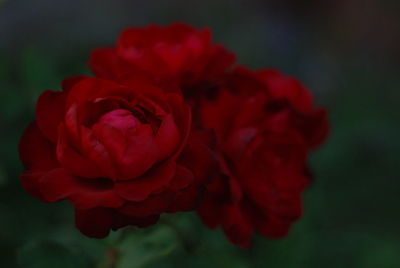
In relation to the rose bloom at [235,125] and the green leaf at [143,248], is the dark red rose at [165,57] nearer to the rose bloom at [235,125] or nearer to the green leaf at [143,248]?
the rose bloom at [235,125]

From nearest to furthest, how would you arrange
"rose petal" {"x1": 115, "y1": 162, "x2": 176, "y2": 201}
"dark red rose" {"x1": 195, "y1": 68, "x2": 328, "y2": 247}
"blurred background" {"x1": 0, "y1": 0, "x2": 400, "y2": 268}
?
1. "rose petal" {"x1": 115, "y1": 162, "x2": 176, "y2": 201}
2. "dark red rose" {"x1": 195, "y1": 68, "x2": 328, "y2": 247}
3. "blurred background" {"x1": 0, "y1": 0, "x2": 400, "y2": 268}

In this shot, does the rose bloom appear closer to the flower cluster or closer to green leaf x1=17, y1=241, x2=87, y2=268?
the flower cluster

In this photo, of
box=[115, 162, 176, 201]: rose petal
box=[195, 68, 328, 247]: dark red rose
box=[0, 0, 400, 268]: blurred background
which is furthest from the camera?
box=[0, 0, 400, 268]: blurred background

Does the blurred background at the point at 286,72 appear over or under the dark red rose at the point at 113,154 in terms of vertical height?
under

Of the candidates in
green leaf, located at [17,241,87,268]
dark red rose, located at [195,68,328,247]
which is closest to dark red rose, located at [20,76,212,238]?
dark red rose, located at [195,68,328,247]

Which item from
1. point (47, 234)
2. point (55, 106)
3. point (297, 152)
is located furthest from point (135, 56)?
point (47, 234)

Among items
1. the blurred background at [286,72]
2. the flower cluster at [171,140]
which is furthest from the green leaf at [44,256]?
the flower cluster at [171,140]

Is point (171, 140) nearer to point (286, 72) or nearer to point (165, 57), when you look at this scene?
point (165, 57)
